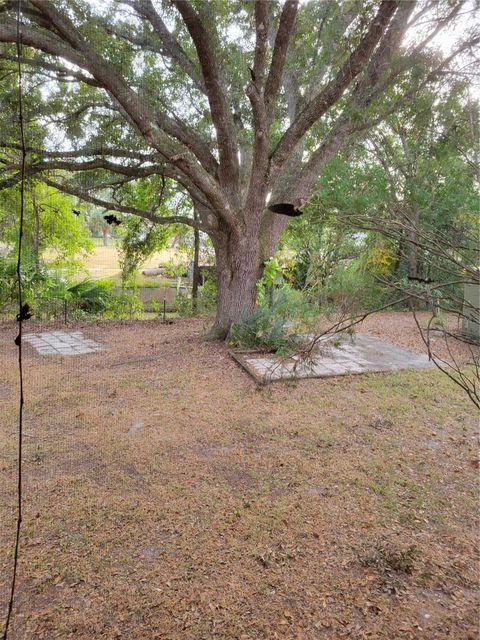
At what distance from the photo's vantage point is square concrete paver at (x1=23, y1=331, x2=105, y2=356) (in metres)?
5.72

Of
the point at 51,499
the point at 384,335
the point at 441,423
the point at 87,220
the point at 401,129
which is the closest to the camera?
the point at 51,499

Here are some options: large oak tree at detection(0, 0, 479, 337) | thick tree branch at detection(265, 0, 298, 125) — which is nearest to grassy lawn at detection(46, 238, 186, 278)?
large oak tree at detection(0, 0, 479, 337)

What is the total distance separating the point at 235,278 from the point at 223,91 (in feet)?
7.37

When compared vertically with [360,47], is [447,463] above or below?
below

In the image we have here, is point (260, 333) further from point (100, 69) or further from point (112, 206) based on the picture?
point (100, 69)

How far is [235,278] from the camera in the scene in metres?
5.85

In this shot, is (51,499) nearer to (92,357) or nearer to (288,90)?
(92,357)

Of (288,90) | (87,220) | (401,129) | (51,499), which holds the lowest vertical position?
(51,499)

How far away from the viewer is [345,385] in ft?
14.8

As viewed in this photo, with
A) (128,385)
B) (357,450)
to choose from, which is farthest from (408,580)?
(128,385)

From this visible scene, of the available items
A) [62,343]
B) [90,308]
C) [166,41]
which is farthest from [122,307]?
[166,41]

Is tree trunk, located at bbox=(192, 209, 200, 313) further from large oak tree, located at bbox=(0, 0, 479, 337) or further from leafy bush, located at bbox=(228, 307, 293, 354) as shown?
leafy bush, located at bbox=(228, 307, 293, 354)

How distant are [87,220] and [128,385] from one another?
8.11 m

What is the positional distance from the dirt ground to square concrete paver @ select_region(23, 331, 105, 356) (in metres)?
1.34
